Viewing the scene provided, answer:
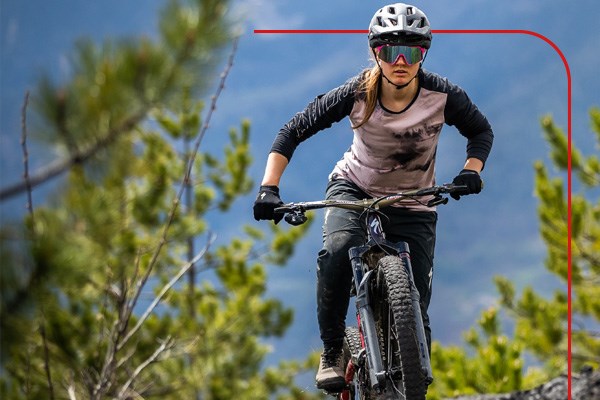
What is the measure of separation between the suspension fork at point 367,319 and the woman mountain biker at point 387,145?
0.12 metres

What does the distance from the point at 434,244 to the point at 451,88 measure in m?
0.81

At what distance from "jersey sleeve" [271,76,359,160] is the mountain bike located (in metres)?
0.52

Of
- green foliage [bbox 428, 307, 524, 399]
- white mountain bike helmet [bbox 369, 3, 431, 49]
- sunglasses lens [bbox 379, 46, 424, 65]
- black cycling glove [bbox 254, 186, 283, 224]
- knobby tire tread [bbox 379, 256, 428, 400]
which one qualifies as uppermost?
green foliage [bbox 428, 307, 524, 399]

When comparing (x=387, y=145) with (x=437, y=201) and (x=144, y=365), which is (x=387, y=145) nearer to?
(x=437, y=201)

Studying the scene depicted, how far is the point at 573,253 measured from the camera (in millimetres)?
16969

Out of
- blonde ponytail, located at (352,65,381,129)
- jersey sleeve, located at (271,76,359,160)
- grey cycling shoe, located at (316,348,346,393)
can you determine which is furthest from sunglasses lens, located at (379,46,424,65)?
grey cycling shoe, located at (316,348,346,393)

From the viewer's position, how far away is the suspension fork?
3896mm

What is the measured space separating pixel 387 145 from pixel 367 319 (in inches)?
35.2

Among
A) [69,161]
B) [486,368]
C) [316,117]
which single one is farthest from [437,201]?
[486,368]

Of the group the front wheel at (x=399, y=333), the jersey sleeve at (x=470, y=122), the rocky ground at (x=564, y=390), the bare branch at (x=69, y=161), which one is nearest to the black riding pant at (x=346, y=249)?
the front wheel at (x=399, y=333)

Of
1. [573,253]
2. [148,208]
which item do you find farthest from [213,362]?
[573,253]

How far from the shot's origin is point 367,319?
4.05 metres

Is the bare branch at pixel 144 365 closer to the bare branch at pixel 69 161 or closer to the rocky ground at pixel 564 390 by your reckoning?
the bare branch at pixel 69 161

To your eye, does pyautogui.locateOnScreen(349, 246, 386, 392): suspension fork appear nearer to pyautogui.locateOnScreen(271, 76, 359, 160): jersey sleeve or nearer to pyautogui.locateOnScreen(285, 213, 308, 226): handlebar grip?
pyautogui.locateOnScreen(285, 213, 308, 226): handlebar grip
